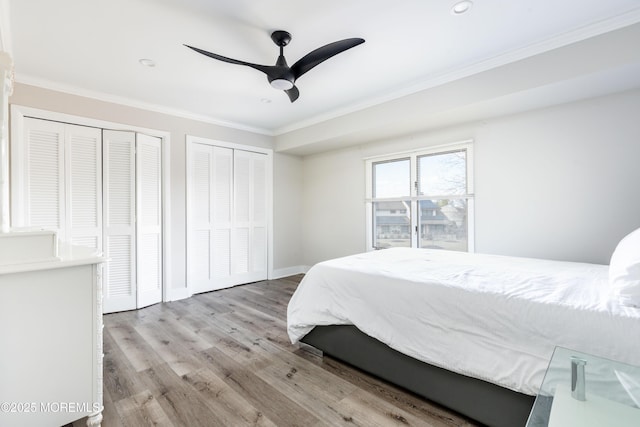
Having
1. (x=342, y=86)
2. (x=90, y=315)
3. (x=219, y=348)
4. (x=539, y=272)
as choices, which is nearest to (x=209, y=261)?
(x=219, y=348)

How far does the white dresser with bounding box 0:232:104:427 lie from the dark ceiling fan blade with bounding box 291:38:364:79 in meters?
1.87

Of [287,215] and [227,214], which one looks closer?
[227,214]

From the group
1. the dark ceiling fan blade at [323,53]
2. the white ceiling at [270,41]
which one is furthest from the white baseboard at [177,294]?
the dark ceiling fan blade at [323,53]

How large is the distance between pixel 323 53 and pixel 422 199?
2.44 metres

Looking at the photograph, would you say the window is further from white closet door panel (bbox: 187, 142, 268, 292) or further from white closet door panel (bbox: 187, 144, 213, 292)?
white closet door panel (bbox: 187, 144, 213, 292)

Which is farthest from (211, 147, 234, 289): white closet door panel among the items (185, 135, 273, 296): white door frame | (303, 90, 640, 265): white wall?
(303, 90, 640, 265): white wall

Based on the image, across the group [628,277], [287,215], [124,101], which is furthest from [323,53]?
[287,215]

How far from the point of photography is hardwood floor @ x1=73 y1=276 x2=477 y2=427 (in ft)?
5.34

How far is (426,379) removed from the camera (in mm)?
1732

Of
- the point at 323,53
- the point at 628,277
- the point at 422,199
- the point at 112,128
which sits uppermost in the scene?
the point at 323,53

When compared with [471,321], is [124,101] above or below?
above

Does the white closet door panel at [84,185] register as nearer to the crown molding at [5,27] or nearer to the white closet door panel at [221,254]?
the crown molding at [5,27]

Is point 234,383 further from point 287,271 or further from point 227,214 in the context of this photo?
point 287,271

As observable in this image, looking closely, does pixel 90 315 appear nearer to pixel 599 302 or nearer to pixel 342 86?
pixel 599 302
